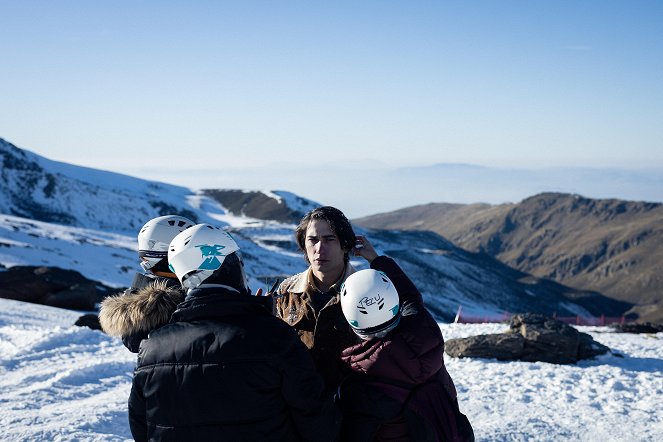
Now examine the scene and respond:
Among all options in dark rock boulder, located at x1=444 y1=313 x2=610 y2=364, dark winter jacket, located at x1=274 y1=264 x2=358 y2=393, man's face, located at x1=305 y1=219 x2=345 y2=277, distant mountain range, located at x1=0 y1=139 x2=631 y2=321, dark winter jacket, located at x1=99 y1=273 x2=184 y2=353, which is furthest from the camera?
distant mountain range, located at x1=0 y1=139 x2=631 y2=321

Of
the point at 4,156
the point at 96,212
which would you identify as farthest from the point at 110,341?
the point at 4,156

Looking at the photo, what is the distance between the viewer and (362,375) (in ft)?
13.2

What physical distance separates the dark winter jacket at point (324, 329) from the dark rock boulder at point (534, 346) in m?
9.98

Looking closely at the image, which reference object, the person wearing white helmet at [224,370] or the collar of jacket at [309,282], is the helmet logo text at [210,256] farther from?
the collar of jacket at [309,282]

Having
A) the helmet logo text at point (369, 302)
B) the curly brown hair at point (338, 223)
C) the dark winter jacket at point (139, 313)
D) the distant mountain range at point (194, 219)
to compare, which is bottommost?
the distant mountain range at point (194, 219)

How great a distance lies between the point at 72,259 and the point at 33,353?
102 feet

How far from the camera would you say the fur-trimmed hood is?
12.6 feet

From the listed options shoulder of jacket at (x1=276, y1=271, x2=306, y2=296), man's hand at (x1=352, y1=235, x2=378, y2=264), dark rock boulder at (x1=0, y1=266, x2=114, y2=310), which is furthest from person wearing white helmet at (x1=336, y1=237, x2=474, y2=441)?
dark rock boulder at (x1=0, y1=266, x2=114, y2=310)

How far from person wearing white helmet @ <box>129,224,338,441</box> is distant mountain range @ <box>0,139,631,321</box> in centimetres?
3442

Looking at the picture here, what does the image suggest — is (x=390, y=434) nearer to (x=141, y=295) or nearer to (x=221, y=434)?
(x=221, y=434)

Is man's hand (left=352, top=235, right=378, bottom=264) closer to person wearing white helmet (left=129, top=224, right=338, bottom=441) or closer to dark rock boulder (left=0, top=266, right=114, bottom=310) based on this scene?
person wearing white helmet (left=129, top=224, right=338, bottom=441)

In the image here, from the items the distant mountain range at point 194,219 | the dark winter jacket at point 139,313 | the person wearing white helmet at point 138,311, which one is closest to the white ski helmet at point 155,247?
the person wearing white helmet at point 138,311

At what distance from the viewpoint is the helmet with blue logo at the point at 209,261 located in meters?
3.52

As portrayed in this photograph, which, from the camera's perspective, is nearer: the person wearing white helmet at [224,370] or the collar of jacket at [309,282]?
the person wearing white helmet at [224,370]
